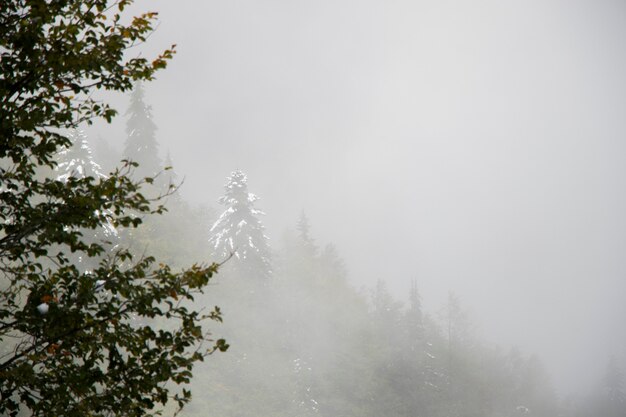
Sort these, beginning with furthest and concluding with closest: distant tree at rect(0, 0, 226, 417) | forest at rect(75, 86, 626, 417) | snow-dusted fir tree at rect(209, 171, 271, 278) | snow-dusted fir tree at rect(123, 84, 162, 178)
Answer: snow-dusted fir tree at rect(123, 84, 162, 178) → snow-dusted fir tree at rect(209, 171, 271, 278) → forest at rect(75, 86, 626, 417) → distant tree at rect(0, 0, 226, 417)

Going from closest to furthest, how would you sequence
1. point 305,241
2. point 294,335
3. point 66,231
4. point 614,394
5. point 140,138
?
point 66,231, point 294,335, point 140,138, point 305,241, point 614,394

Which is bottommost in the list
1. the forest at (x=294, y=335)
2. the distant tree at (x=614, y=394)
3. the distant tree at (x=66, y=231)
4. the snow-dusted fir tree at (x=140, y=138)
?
the distant tree at (x=66, y=231)

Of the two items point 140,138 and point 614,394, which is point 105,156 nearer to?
point 140,138

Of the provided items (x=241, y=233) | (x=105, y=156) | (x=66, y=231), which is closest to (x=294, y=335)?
(x=241, y=233)

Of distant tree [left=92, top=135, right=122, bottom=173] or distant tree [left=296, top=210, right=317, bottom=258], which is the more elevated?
distant tree [left=92, top=135, right=122, bottom=173]

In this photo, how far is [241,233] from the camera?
3791 cm

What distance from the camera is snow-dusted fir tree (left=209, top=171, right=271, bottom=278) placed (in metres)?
38.0

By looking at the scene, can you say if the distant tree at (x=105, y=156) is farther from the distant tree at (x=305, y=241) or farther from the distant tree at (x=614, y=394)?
the distant tree at (x=614, y=394)

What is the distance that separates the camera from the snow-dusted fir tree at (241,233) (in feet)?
125

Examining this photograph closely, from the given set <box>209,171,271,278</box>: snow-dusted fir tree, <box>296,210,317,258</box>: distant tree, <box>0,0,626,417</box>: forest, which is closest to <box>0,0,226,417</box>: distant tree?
<box>0,0,626,417</box>: forest

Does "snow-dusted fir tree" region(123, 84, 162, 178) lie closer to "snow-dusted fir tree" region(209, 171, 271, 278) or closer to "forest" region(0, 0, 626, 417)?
"forest" region(0, 0, 626, 417)

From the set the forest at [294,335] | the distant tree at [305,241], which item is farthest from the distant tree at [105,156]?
the distant tree at [305,241]

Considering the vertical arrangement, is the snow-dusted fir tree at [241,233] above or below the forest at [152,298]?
above

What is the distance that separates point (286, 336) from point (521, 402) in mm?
33239
